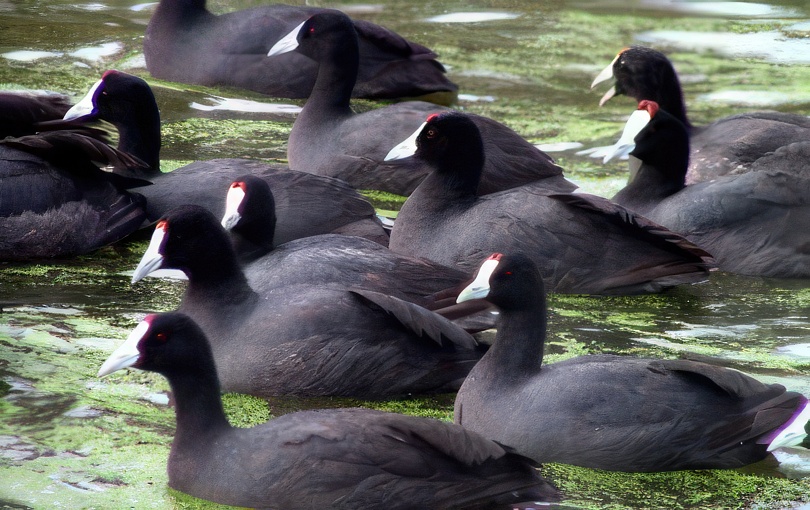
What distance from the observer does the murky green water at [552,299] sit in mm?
4250

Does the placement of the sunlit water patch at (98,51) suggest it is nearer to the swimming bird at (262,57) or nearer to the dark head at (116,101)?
the swimming bird at (262,57)

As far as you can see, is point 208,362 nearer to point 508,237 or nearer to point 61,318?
point 61,318

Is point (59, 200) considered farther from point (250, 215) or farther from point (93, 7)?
point (93, 7)

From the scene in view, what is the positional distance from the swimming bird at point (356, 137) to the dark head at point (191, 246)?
2668mm

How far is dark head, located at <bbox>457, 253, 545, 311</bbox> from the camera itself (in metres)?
4.52

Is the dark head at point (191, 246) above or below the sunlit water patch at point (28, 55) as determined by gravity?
above

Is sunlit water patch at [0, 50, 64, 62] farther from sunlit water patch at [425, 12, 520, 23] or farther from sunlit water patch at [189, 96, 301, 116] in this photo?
sunlit water patch at [425, 12, 520, 23]

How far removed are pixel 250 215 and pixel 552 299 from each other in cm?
162

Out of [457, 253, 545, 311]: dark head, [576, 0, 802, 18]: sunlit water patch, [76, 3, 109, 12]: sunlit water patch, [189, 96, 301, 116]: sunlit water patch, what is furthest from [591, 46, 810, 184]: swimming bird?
[76, 3, 109, 12]: sunlit water patch

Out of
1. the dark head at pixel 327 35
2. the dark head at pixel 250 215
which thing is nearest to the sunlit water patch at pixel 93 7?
the dark head at pixel 327 35

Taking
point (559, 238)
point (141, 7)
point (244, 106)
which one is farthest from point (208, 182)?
point (141, 7)

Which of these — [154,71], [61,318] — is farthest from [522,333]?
[154,71]

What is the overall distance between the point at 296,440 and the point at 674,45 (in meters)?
8.36

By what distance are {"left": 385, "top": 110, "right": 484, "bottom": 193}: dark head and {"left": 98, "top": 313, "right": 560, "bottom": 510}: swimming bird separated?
8.79 feet
